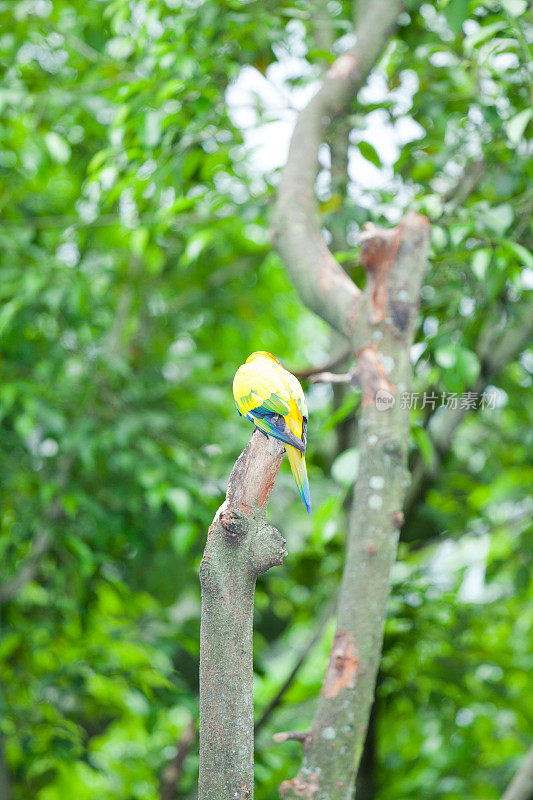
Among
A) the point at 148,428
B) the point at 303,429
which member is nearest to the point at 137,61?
the point at 148,428

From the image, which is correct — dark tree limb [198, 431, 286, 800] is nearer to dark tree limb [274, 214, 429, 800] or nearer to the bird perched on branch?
the bird perched on branch

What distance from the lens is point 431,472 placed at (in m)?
2.37

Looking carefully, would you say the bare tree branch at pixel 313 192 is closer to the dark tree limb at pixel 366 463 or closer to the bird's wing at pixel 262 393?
the dark tree limb at pixel 366 463

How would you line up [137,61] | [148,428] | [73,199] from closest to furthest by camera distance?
[148,428] < [137,61] < [73,199]

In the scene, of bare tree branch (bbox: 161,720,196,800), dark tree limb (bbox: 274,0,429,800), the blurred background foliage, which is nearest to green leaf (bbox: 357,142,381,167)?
the blurred background foliage

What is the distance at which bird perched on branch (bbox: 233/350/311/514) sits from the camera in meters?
0.77

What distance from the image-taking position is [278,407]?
0.77m

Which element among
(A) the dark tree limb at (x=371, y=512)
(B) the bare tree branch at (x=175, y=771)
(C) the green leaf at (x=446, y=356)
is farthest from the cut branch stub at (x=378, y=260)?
(B) the bare tree branch at (x=175, y=771)

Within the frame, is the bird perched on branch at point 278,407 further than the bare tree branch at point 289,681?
No

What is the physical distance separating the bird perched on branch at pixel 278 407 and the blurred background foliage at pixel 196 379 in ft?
2.56

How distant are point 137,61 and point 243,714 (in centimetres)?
218

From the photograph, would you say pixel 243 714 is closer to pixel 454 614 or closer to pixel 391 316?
pixel 391 316

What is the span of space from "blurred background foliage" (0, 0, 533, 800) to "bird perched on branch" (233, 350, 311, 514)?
0.78m

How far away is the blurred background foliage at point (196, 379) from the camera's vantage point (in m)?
2.00
